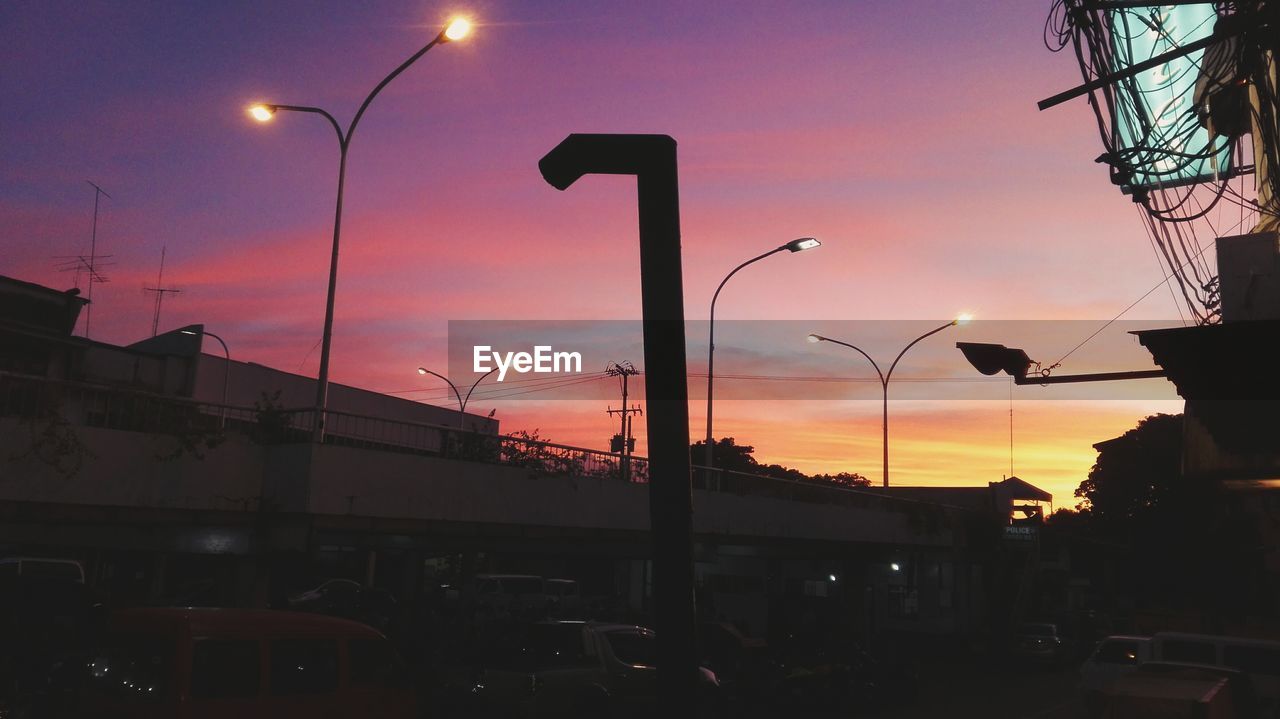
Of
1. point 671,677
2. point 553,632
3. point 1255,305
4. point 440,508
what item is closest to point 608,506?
point 440,508

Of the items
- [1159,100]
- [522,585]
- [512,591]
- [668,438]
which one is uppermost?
[1159,100]

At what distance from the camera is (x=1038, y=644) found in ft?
114

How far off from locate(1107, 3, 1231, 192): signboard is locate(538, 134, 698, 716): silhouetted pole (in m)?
13.2

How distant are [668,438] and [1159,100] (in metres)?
16.2

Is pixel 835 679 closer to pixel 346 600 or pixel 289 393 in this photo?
pixel 346 600

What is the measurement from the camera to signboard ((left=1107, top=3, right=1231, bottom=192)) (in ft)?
49.2

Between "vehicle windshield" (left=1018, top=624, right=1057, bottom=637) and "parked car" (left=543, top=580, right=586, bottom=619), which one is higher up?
"parked car" (left=543, top=580, right=586, bottom=619)

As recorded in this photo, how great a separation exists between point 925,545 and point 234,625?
37.2 meters

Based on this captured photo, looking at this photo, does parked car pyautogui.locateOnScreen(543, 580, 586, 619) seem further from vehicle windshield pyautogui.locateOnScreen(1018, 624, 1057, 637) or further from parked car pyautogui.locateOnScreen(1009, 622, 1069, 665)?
vehicle windshield pyautogui.locateOnScreen(1018, 624, 1057, 637)

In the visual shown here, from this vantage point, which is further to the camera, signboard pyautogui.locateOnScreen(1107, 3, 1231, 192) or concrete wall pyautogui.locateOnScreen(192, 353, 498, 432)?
concrete wall pyautogui.locateOnScreen(192, 353, 498, 432)

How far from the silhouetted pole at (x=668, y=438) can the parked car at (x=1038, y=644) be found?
116ft

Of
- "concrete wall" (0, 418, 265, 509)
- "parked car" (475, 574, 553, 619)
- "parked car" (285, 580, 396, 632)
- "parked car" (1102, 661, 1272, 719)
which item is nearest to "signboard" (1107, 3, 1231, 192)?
"parked car" (1102, 661, 1272, 719)

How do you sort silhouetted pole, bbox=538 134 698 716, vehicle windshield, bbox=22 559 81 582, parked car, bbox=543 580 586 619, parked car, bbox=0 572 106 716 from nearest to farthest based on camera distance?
1. silhouetted pole, bbox=538 134 698 716
2. parked car, bbox=0 572 106 716
3. vehicle windshield, bbox=22 559 81 582
4. parked car, bbox=543 580 586 619

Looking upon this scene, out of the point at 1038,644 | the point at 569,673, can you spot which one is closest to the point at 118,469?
the point at 569,673
